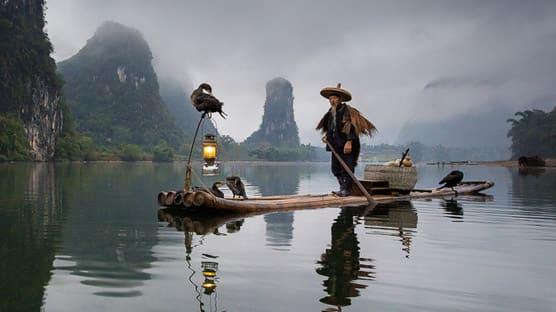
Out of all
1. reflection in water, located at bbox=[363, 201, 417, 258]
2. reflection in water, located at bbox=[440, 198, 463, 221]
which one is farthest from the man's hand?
reflection in water, located at bbox=[440, 198, 463, 221]

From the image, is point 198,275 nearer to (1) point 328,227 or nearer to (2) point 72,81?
(1) point 328,227

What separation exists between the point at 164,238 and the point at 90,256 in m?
1.30

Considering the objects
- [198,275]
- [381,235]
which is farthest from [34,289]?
[381,235]

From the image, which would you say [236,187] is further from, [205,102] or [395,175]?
[395,175]

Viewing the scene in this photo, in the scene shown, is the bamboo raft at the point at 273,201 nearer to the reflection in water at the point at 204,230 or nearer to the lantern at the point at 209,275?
the reflection in water at the point at 204,230

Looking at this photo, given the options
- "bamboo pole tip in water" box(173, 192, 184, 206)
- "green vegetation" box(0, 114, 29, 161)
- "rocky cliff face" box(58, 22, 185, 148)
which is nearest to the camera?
"bamboo pole tip in water" box(173, 192, 184, 206)

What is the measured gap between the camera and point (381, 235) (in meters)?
6.80

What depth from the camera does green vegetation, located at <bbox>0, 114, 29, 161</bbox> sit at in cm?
5590

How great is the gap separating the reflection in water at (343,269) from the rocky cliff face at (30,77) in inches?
2650

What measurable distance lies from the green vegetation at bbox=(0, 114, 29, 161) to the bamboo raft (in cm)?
5116

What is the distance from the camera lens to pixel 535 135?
253 feet

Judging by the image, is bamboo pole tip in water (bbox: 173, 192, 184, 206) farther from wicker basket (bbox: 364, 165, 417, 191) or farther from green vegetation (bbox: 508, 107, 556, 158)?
green vegetation (bbox: 508, 107, 556, 158)

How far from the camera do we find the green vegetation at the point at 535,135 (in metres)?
72.4

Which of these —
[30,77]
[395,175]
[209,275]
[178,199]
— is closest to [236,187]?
[178,199]
